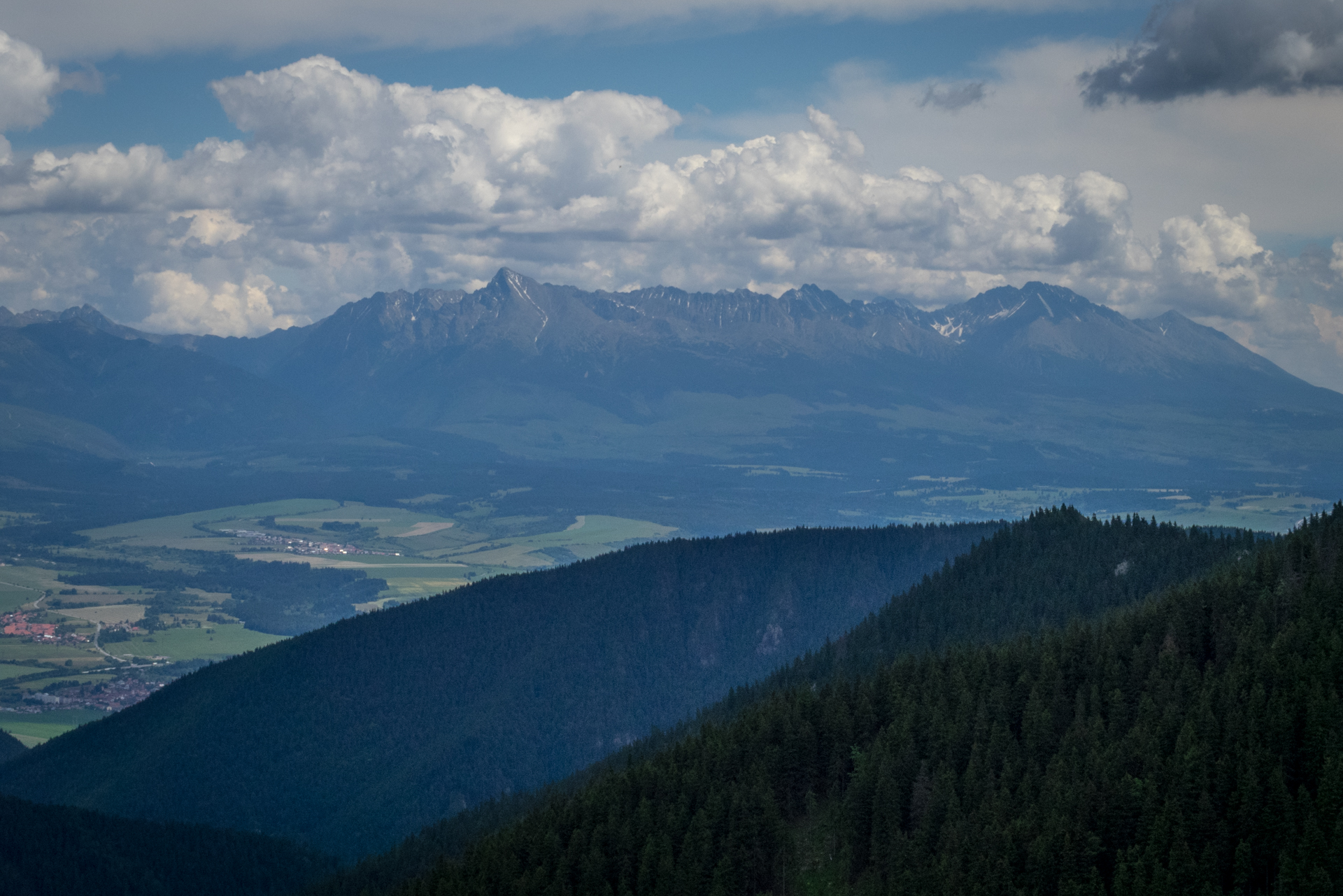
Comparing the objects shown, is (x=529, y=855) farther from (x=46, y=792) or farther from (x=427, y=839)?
(x=46, y=792)

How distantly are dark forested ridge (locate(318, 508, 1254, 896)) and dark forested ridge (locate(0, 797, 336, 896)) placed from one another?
1596 cm

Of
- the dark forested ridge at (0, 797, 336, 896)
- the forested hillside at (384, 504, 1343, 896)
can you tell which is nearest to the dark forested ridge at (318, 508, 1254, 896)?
the dark forested ridge at (0, 797, 336, 896)

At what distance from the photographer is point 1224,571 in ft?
361

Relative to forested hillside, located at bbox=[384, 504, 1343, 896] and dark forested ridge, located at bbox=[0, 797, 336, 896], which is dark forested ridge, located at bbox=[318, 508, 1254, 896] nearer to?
dark forested ridge, located at bbox=[0, 797, 336, 896]

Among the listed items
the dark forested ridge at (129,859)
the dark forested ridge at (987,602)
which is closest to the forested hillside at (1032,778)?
the dark forested ridge at (987,602)

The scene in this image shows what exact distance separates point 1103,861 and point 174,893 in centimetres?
10276

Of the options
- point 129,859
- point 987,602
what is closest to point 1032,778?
point 987,602

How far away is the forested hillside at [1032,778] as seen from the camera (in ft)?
236

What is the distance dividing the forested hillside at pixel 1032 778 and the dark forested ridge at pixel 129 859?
151 ft

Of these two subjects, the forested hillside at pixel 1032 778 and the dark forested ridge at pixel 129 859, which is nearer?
the forested hillside at pixel 1032 778

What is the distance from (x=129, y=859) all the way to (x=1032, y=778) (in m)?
103

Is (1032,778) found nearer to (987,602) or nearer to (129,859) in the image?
(987,602)

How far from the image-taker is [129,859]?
462ft

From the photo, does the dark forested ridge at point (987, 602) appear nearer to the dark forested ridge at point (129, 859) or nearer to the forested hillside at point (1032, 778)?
the dark forested ridge at point (129, 859)
